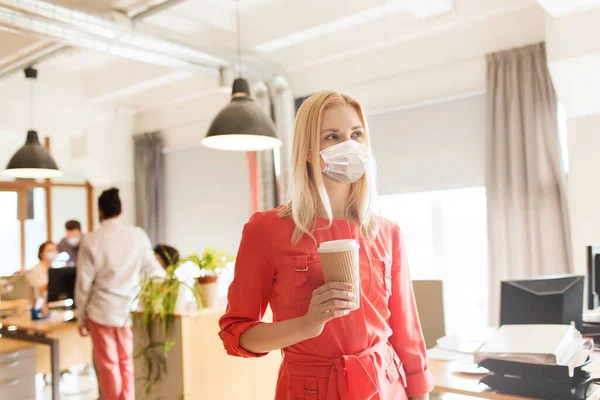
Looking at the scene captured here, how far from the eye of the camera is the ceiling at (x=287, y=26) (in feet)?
15.4

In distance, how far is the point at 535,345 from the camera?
5.96 feet

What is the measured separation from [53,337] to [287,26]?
3.49 metres

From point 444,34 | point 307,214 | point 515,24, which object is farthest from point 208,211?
point 307,214

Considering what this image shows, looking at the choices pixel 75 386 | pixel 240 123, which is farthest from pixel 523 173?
pixel 75 386

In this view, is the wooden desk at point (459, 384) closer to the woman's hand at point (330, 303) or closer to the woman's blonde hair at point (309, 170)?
the woman's blonde hair at point (309, 170)

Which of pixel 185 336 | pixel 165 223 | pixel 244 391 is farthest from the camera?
pixel 165 223

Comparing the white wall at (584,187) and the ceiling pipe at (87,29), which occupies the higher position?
the ceiling pipe at (87,29)

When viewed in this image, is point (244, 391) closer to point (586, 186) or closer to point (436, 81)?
point (586, 186)

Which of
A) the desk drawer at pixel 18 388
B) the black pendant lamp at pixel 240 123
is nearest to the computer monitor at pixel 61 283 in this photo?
the desk drawer at pixel 18 388

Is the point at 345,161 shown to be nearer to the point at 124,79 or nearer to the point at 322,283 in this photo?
the point at 322,283

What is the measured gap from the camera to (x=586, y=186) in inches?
162

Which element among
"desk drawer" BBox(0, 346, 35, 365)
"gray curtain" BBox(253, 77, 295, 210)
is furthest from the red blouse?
"gray curtain" BBox(253, 77, 295, 210)

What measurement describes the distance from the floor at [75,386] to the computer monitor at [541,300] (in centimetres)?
398

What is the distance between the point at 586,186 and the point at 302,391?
3.55 metres
